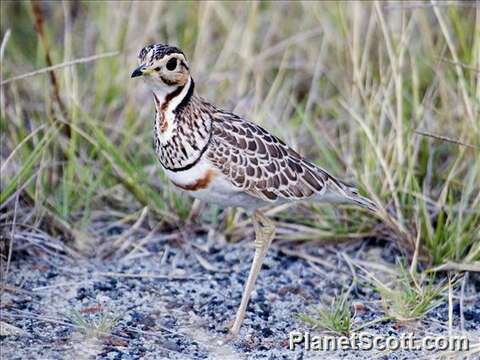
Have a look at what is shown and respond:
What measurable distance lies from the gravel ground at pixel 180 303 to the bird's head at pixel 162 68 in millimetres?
985

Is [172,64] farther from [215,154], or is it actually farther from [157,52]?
[215,154]

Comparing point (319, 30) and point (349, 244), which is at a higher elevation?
point (319, 30)

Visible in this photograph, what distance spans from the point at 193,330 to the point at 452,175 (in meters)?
1.61

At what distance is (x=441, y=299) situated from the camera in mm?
4188

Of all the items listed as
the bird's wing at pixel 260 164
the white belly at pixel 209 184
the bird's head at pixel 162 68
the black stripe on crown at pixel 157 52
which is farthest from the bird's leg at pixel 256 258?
the black stripe on crown at pixel 157 52

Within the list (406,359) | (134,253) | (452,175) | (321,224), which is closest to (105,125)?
(134,253)

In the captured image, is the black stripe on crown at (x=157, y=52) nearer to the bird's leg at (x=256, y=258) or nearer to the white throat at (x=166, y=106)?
the white throat at (x=166, y=106)

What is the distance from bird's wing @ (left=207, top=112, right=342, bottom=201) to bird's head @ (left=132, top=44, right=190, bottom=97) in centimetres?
27

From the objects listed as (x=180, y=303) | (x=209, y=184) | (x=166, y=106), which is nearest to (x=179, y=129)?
(x=166, y=106)

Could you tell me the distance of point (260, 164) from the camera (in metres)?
4.24

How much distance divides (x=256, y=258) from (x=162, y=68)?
959 millimetres

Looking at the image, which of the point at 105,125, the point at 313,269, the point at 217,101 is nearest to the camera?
the point at 313,269

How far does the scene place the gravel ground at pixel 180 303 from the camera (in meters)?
3.96

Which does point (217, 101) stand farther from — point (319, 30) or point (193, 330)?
point (193, 330)
